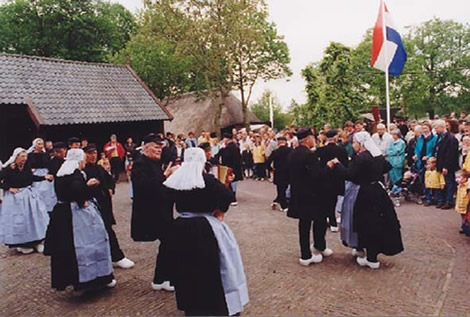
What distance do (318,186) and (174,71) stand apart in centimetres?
2487

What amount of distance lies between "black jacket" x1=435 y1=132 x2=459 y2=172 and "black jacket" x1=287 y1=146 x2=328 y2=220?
4.85 meters

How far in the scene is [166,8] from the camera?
86.8ft

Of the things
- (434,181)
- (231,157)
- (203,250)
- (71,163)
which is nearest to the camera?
(203,250)

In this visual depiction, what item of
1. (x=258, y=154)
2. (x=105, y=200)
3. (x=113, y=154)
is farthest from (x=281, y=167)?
(x=113, y=154)

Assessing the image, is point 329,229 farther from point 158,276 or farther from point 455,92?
point 455,92

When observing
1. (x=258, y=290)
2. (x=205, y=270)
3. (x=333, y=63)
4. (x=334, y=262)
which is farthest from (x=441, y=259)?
(x=333, y=63)

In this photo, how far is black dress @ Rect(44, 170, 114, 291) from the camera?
195 inches

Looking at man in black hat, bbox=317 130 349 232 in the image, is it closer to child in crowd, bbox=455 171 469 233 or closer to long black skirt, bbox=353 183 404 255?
long black skirt, bbox=353 183 404 255

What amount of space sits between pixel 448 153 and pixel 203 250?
751 centimetres

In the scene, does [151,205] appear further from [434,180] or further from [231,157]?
[434,180]

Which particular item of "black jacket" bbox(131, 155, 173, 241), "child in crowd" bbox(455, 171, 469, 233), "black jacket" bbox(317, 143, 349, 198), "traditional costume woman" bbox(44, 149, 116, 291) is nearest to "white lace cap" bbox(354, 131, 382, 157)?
"black jacket" bbox(317, 143, 349, 198)

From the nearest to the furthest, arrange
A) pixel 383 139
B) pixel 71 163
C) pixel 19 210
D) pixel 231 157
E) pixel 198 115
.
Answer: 1. pixel 71 163
2. pixel 19 210
3. pixel 383 139
4. pixel 231 157
5. pixel 198 115

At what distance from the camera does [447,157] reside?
9.14m

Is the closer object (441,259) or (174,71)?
(441,259)
